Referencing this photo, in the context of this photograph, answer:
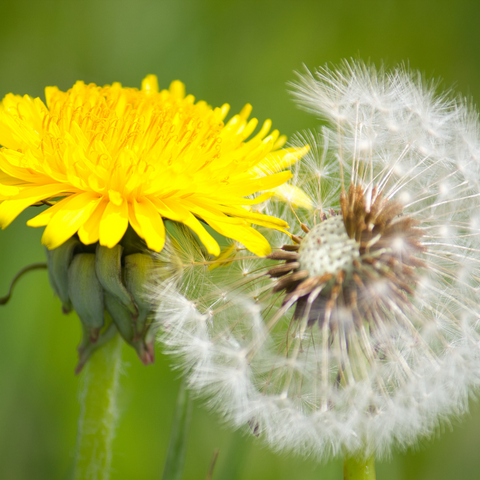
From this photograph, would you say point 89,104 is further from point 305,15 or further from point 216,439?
point 305,15

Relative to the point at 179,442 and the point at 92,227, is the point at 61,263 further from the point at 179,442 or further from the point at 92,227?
the point at 179,442

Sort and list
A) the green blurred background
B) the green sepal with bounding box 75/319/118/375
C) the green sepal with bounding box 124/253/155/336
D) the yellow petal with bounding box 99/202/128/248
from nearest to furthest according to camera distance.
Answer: the yellow petal with bounding box 99/202/128/248 → the green sepal with bounding box 124/253/155/336 → the green sepal with bounding box 75/319/118/375 → the green blurred background

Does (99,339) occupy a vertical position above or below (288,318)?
below

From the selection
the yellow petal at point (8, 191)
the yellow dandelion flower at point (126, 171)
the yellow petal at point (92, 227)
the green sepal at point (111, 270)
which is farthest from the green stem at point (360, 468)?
the yellow petal at point (8, 191)

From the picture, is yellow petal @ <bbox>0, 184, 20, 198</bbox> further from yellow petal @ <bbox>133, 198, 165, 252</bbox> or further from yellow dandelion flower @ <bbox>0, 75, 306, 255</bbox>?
yellow petal @ <bbox>133, 198, 165, 252</bbox>

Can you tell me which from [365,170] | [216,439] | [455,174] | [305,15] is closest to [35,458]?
[216,439]

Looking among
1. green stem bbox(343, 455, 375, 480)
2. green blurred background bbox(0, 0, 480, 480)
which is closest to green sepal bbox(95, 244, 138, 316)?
green stem bbox(343, 455, 375, 480)

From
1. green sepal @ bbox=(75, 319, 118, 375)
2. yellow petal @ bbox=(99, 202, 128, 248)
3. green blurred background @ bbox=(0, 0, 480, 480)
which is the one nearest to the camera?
yellow petal @ bbox=(99, 202, 128, 248)
